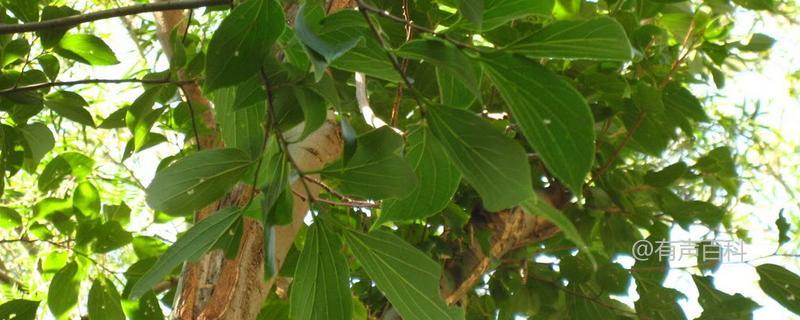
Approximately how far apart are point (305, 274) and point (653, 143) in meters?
0.52

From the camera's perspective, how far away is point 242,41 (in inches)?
12.1

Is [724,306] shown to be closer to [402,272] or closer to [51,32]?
[402,272]

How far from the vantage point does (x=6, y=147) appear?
2.13 feet

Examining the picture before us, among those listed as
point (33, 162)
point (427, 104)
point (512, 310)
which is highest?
point (427, 104)

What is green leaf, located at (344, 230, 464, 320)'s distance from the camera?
15.5 inches

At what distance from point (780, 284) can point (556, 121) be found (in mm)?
568

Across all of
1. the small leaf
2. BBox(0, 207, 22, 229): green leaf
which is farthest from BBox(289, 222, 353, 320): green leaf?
the small leaf

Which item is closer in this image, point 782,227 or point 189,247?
point 189,247

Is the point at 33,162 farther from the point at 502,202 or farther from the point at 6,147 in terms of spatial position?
the point at 502,202

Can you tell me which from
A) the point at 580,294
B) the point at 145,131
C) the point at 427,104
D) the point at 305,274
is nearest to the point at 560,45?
the point at 427,104

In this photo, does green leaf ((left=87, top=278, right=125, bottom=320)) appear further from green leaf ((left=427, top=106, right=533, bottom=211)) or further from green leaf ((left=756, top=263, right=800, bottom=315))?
green leaf ((left=756, top=263, right=800, bottom=315))

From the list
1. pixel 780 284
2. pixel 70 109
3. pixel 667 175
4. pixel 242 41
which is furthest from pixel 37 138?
pixel 780 284

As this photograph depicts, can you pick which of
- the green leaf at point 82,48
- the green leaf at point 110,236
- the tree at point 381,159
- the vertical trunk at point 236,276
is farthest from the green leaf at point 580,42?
the green leaf at point 110,236

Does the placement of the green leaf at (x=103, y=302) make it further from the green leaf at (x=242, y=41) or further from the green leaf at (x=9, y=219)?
the green leaf at (x=242, y=41)
